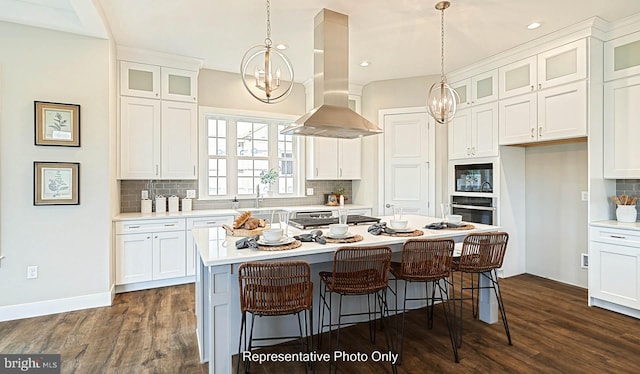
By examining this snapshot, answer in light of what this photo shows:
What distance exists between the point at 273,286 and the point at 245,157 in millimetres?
3509

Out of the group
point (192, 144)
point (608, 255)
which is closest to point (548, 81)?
point (608, 255)

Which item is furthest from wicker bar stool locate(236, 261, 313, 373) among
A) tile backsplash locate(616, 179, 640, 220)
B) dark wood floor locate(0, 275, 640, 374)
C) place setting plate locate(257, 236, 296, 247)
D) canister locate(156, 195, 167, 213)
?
tile backsplash locate(616, 179, 640, 220)

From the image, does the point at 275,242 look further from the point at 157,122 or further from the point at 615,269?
the point at 615,269

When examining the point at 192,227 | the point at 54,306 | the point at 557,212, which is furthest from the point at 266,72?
the point at 557,212

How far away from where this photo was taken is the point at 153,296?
3719 mm

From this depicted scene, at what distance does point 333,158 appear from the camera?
17.6 feet

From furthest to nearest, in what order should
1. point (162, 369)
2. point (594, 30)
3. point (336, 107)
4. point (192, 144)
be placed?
point (192, 144), point (594, 30), point (336, 107), point (162, 369)

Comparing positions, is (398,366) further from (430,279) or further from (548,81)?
(548,81)

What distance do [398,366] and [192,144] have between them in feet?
12.0

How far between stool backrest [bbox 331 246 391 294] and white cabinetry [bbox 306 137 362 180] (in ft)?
10.4

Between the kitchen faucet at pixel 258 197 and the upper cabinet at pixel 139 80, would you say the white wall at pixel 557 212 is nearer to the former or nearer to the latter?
the kitchen faucet at pixel 258 197

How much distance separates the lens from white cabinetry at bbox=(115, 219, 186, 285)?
374 centimetres

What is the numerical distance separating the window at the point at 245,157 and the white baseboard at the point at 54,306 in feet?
6.03

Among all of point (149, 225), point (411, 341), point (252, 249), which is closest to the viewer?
point (252, 249)
